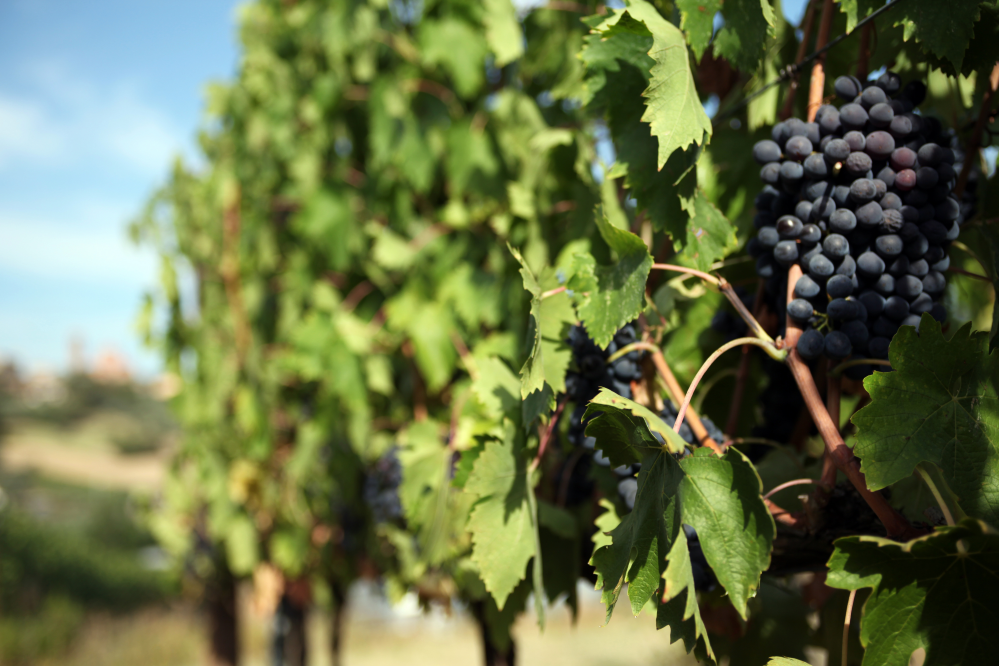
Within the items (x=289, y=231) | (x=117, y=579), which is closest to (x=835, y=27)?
(x=289, y=231)

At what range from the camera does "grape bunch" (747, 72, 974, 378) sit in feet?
2.45

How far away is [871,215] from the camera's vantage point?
0.75 meters

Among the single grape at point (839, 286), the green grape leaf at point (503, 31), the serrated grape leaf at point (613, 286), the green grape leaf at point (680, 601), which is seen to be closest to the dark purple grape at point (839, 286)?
the single grape at point (839, 286)

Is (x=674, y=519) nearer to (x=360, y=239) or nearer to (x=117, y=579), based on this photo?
(x=360, y=239)

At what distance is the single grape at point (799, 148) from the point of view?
777 millimetres

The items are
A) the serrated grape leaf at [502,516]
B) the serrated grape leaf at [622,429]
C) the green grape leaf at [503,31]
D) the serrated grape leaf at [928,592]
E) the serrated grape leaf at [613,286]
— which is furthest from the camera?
the green grape leaf at [503,31]

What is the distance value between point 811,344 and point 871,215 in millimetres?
167

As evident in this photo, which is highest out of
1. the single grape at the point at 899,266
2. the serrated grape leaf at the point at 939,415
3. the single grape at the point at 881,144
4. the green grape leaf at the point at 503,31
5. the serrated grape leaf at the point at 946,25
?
the green grape leaf at the point at 503,31

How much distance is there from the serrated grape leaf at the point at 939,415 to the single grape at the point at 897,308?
120 mm

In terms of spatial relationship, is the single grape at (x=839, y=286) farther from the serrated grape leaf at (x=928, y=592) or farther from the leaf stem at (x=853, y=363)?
the serrated grape leaf at (x=928, y=592)

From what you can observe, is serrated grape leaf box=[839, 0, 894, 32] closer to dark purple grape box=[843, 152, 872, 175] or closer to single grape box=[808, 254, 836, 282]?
dark purple grape box=[843, 152, 872, 175]

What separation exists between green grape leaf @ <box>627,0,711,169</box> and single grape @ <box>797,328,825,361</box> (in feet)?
0.84

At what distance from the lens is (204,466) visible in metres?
3.16

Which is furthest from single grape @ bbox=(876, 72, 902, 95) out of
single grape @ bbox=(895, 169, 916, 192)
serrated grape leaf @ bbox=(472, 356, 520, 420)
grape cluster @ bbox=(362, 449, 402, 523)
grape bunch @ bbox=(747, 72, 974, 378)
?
grape cluster @ bbox=(362, 449, 402, 523)
